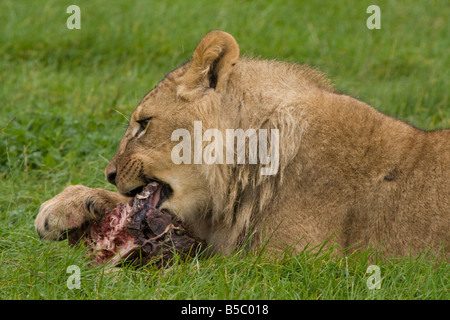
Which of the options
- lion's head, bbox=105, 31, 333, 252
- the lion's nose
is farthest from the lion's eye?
the lion's nose

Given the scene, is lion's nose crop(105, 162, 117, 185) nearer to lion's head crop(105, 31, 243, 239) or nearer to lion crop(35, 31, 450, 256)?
lion crop(35, 31, 450, 256)

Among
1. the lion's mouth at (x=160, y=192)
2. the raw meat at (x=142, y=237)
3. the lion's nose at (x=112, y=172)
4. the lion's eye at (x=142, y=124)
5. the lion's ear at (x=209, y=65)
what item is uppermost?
the lion's ear at (x=209, y=65)

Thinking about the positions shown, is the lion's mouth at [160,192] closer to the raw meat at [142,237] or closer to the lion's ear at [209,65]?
the raw meat at [142,237]

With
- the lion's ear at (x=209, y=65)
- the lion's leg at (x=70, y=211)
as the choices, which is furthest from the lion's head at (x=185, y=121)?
the lion's leg at (x=70, y=211)

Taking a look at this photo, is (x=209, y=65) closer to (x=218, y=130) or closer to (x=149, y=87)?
(x=218, y=130)

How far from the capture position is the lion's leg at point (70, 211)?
4211 mm

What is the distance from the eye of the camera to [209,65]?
407cm

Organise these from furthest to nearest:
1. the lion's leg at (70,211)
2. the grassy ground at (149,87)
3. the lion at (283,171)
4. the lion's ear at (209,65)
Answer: the lion's leg at (70,211), the lion's ear at (209,65), the lion at (283,171), the grassy ground at (149,87)

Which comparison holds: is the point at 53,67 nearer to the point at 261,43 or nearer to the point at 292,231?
the point at 261,43

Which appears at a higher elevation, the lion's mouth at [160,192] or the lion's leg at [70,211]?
the lion's mouth at [160,192]

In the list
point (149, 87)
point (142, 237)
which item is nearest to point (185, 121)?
point (142, 237)

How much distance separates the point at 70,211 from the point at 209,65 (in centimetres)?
122

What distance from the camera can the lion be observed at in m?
3.92

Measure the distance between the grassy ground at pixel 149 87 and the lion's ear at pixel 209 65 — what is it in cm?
80
